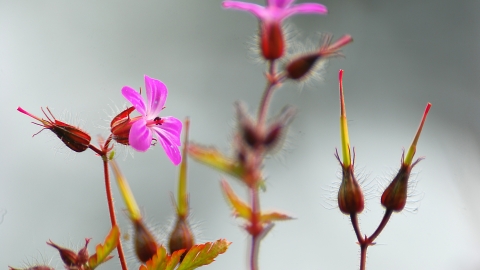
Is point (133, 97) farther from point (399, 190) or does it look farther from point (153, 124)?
point (399, 190)

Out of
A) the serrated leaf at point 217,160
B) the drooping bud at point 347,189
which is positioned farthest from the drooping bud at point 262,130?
the drooping bud at point 347,189

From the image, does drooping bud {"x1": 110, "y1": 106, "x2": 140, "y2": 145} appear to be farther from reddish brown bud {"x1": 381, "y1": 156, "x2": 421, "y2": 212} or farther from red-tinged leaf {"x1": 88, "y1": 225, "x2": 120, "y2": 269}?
reddish brown bud {"x1": 381, "y1": 156, "x2": 421, "y2": 212}

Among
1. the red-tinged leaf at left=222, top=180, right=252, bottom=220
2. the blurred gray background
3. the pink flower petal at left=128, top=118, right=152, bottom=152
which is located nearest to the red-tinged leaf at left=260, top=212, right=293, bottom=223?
the red-tinged leaf at left=222, top=180, right=252, bottom=220

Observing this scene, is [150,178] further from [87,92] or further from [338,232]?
[338,232]

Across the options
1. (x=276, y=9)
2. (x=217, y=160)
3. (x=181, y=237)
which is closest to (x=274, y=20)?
(x=276, y=9)

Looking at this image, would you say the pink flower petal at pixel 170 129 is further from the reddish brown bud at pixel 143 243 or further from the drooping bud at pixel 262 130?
the drooping bud at pixel 262 130
